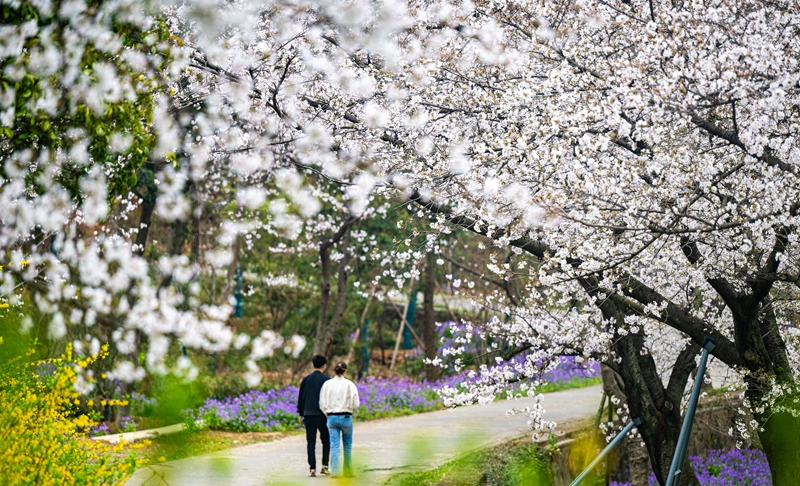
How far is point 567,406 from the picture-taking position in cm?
1641

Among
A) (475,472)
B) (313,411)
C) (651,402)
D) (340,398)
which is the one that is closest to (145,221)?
(313,411)

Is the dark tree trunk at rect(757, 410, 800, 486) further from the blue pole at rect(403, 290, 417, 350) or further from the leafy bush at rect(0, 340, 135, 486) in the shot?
the blue pole at rect(403, 290, 417, 350)

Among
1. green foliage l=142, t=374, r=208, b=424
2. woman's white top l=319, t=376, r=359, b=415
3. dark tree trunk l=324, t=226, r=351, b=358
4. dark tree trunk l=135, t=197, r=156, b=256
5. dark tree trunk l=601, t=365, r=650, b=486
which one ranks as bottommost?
dark tree trunk l=601, t=365, r=650, b=486

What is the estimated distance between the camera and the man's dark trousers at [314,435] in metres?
10.1

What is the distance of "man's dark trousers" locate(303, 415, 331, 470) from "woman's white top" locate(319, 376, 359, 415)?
0.48 metres

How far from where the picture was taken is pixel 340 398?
9.70 m

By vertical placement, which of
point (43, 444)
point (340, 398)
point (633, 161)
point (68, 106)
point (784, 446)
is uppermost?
point (68, 106)

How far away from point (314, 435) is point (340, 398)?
798mm

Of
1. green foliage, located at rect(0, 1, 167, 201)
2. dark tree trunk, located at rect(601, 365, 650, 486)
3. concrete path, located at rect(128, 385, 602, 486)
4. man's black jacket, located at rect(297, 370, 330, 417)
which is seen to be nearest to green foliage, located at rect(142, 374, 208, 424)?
concrete path, located at rect(128, 385, 602, 486)

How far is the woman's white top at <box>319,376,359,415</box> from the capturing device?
9.70m

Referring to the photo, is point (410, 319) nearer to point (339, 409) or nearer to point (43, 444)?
point (339, 409)

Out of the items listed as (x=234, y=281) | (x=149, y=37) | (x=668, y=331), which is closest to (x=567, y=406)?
(x=668, y=331)

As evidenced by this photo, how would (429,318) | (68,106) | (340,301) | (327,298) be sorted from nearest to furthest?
(68,106)
(327,298)
(340,301)
(429,318)

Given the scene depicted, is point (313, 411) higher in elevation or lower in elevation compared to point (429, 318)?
lower
